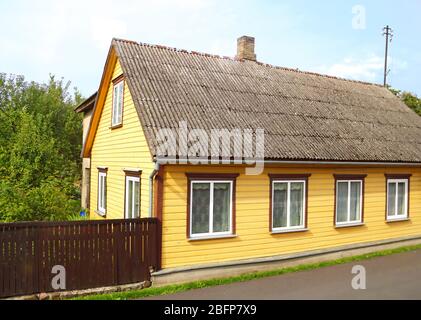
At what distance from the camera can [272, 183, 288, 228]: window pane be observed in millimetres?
10695

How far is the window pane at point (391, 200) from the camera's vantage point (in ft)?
44.2

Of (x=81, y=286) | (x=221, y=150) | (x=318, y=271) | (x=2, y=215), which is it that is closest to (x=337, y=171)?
(x=318, y=271)

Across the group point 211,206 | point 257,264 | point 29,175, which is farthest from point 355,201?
point 29,175

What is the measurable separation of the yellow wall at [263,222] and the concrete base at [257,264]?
0.54 ft

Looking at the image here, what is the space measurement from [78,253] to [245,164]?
4.66 m

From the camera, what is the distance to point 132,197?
10969mm

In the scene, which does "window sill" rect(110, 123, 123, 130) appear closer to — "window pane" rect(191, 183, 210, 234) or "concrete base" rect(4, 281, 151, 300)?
"window pane" rect(191, 183, 210, 234)

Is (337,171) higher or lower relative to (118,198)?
higher

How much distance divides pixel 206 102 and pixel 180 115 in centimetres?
140

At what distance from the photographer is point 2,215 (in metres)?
10.9

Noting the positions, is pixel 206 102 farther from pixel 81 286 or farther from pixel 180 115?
pixel 81 286

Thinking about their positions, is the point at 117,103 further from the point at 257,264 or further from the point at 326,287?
the point at 326,287

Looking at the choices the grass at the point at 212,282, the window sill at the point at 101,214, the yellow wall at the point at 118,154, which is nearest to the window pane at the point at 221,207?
the grass at the point at 212,282

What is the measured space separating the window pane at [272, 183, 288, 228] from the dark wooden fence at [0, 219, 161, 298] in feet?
11.8
